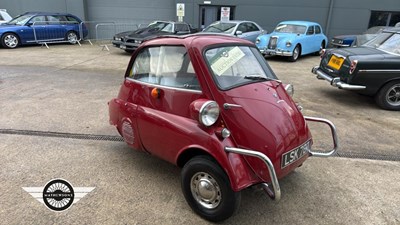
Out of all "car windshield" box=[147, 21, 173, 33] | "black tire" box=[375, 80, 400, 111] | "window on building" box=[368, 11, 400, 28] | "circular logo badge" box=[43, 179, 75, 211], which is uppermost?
"window on building" box=[368, 11, 400, 28]

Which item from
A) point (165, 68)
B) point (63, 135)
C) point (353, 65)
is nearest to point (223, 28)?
point (353, 65)

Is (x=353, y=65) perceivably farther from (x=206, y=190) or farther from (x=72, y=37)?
(x=72, y=37)

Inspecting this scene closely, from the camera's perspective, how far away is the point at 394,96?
244 inches

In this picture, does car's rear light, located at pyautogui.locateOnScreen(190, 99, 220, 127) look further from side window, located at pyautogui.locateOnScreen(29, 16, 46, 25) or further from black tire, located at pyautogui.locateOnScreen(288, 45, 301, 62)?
side window, located at pyautogui.locateOnScreen(29, 16, 46, 25)

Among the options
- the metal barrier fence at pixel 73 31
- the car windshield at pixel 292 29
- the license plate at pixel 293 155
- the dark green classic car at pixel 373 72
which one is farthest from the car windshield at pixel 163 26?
the license plate at pixel 293 155

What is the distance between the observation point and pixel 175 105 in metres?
3.02

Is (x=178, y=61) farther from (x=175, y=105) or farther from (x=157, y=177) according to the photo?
(x=157, y=177)

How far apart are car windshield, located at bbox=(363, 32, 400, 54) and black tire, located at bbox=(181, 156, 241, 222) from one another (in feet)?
18.7

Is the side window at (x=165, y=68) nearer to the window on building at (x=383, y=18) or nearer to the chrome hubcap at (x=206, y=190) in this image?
the chrome hubcap at (x=206, y=190)

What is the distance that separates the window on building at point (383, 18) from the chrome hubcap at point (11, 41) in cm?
1800

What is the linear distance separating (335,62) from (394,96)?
1371 millimetres

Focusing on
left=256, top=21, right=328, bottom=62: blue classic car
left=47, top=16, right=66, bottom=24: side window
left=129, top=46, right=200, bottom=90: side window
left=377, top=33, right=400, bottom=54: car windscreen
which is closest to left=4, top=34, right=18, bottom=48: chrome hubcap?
A: left=47, top=16, right=66, bottom=24: side window

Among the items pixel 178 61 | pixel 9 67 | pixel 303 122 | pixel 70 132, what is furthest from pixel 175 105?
pixel 9 67

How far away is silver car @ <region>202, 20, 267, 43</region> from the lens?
1202 centimetres
